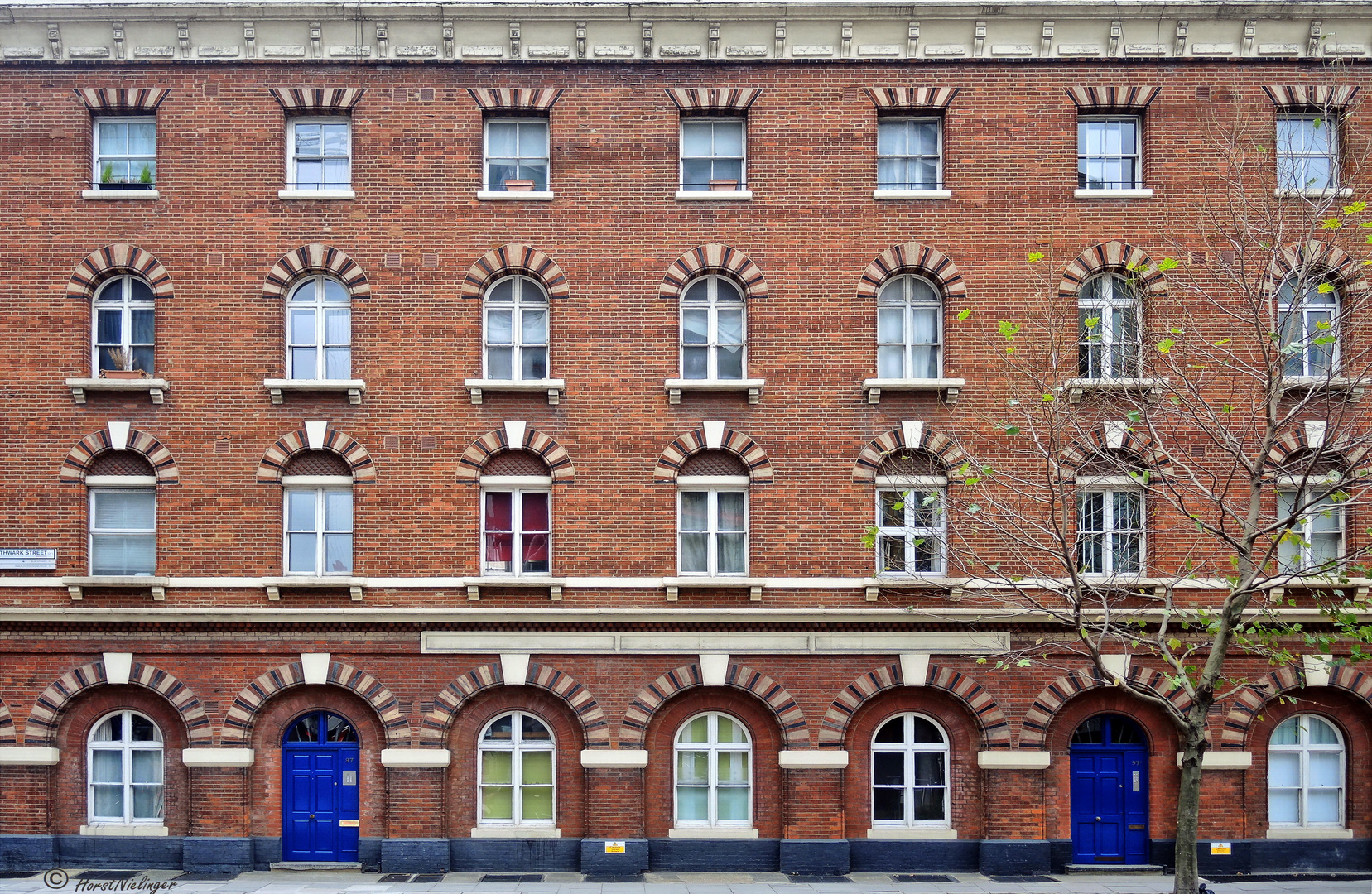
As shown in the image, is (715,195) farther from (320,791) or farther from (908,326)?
(320,791)

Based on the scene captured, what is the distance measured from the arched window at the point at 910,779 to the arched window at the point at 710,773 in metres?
2.28

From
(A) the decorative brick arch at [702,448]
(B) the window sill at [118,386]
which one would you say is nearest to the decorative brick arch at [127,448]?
(B) the window sill at [118,386]

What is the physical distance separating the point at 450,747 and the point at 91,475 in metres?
7.97

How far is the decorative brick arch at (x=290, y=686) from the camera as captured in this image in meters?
17.6

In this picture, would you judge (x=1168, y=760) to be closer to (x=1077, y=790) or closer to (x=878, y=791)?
(x=1077, y=790)

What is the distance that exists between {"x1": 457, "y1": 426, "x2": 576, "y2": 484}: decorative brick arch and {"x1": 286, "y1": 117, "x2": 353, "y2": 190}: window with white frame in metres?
5.47

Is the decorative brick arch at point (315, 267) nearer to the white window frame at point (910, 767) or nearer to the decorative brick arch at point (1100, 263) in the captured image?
the white window frame at point (910, 767)

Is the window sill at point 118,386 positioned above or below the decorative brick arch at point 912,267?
below

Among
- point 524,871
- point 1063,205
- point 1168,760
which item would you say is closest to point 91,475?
point 524,871

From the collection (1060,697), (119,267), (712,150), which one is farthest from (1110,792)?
(119,267)

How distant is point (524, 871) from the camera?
17.5m

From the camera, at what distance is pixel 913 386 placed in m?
17.7

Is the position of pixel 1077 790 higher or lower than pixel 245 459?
lower

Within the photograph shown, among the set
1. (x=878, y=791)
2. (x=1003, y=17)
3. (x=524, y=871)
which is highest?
(x=1003, y=17)
